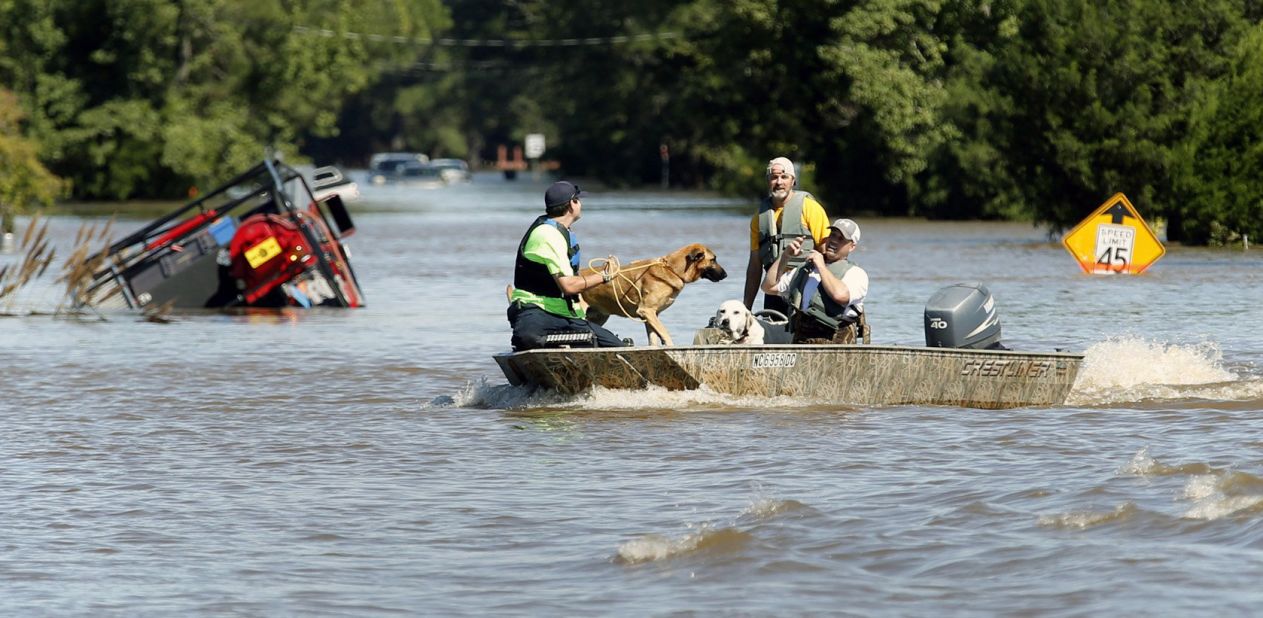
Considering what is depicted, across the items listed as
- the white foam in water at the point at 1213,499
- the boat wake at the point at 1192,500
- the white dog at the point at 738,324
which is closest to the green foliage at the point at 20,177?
the white dog at the point at 738,324

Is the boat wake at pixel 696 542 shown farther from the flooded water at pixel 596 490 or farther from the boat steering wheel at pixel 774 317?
the boat steering wheel at pixel 774 317

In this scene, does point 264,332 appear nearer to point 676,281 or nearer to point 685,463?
point 676,281

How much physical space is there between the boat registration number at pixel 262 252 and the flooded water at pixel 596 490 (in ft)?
14.8

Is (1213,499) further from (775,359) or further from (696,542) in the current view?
(775,359)

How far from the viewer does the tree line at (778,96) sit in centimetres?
3750

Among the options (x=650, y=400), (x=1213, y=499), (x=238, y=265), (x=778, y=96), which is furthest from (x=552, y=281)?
(x=778, y=96)

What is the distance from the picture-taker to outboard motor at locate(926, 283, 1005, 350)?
46.3ft

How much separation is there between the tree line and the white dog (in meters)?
23.7

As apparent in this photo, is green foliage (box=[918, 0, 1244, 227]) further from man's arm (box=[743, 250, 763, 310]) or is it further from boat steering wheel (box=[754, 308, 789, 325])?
boat steering wheel (box=[754, 308, 789, 325])

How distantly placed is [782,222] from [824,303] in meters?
0.83

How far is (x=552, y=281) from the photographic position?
14453mm

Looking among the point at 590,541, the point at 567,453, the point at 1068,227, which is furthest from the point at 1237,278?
the point at 590,541

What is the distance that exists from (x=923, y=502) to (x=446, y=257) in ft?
95.9

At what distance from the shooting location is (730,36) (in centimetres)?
6256
